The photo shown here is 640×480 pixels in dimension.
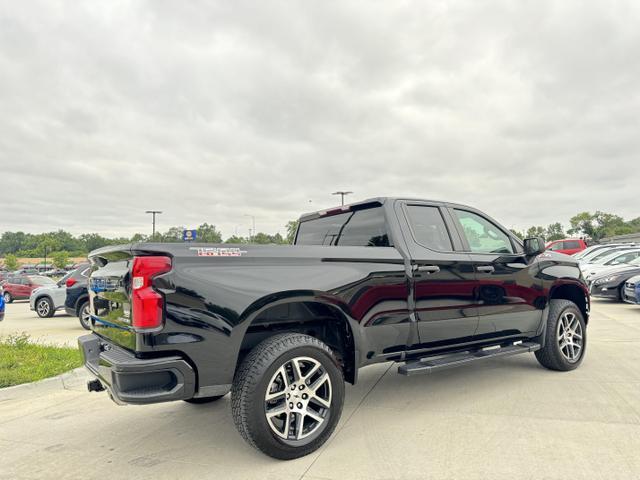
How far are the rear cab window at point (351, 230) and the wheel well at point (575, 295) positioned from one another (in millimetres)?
2734

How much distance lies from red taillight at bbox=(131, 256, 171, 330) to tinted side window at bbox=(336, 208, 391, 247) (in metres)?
1.94

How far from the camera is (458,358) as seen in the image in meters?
4.02

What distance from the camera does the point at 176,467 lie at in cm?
298

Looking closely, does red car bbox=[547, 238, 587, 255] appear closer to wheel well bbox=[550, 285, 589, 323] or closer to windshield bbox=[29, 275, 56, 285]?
wheel well bbox=[550, 285, 589, 323]

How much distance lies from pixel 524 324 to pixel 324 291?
2654mm

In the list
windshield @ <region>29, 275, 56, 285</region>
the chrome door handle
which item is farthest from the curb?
windshield @ <region>29, 275, 56, 285</region>

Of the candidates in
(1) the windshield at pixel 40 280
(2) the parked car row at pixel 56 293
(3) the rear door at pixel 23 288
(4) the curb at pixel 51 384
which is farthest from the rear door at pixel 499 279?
(3) the rear door at pixel 23 288

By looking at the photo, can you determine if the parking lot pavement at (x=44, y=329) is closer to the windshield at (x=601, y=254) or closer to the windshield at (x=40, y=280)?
the windshield at (x=40, y=280)

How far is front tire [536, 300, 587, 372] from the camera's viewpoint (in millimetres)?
4969

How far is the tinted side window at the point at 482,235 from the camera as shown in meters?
4.54

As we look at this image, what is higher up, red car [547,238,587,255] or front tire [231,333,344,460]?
red car [547,238,587,255]

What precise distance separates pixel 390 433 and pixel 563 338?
9.32ft

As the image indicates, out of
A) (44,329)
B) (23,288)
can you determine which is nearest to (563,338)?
(44,329)

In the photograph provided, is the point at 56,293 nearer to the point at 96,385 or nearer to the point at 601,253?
the point at 96,385
